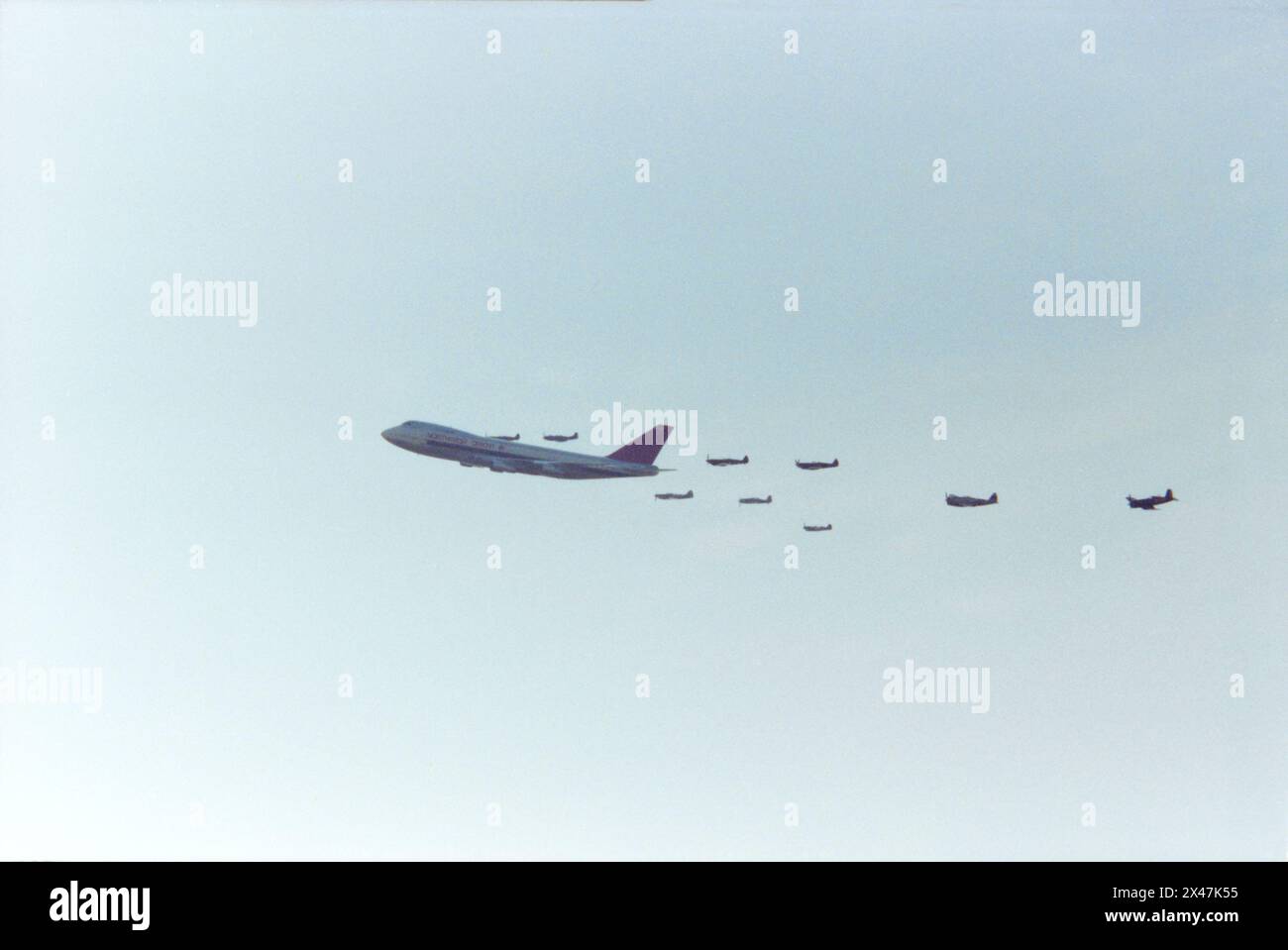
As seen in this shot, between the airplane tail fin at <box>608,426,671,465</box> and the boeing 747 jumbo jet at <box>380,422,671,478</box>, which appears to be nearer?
the boeing 747 jumbo jet at <box>380,422,671,478</box>

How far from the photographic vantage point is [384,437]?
308 feet

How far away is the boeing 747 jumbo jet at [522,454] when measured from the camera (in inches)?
3433

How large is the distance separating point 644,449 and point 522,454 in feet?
27.6

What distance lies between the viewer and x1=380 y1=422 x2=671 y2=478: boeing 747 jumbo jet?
87.2 meters

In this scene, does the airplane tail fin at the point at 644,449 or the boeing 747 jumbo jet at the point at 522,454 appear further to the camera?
the airplane tail fin at the point at 644,449

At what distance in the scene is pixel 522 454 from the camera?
88938mm

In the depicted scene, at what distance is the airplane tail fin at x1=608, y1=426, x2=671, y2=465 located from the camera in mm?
93625

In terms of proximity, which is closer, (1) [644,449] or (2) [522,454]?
(2) [522,454]
